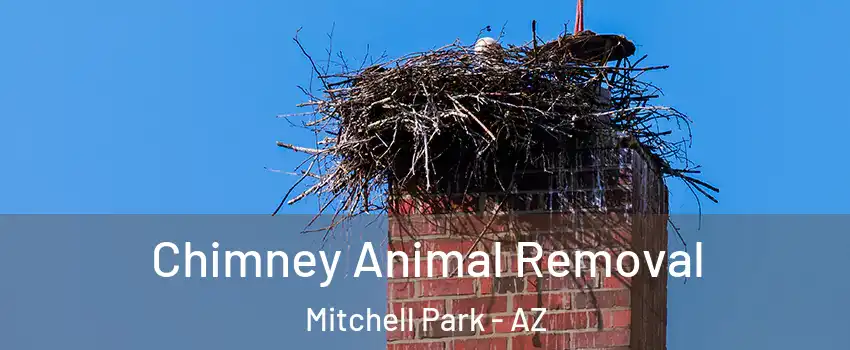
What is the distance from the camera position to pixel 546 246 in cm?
500

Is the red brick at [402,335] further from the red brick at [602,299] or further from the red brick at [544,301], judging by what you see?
the red brick at [602,299]

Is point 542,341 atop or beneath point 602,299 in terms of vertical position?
beneath

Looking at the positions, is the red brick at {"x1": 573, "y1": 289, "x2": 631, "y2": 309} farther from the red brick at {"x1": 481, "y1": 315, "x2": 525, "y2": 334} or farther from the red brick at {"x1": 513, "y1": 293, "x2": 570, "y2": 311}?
the red brick at {"x1": 481, "y1": 315, "x2": 525, "y2": 334}

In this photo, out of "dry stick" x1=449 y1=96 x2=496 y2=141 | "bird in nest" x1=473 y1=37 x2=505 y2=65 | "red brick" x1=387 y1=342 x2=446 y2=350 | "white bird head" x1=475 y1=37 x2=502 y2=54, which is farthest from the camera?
"white bird head" x1=475 y1=37 x2=502 y2=54

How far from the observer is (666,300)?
570 centimetres

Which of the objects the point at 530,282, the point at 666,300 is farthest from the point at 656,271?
the point at 530,282

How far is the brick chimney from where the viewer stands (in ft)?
→ 15.9

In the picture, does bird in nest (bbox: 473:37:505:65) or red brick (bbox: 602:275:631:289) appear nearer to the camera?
red brick (bbox: 602:275:631:289)

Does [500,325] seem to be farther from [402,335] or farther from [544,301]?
[402,335]

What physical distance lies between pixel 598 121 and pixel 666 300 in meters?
0.91

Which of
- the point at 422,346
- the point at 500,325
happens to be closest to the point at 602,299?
the point at 500,325

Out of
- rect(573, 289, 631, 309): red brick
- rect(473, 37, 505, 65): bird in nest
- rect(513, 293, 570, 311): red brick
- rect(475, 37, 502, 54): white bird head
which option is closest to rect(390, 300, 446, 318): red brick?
rect(513, 293, 570, 311): red brick

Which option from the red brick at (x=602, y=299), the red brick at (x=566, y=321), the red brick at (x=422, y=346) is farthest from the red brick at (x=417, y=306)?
the red brick at (x=602, y=299)

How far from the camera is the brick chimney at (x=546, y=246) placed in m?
4.85
